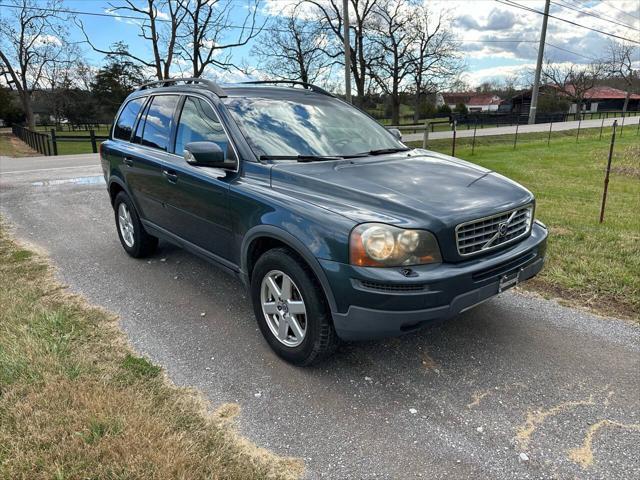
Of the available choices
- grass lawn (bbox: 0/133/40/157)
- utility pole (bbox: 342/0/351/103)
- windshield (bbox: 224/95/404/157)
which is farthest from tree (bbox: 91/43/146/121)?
windshield (bbox: 224/95/404/157)

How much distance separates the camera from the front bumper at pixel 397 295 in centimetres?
A: 255

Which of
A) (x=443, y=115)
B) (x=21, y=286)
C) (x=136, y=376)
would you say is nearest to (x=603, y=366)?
(x=136, y=376)

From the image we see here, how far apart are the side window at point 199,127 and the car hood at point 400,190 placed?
0.63 m

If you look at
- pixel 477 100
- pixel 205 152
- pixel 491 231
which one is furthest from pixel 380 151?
pixel 477 100

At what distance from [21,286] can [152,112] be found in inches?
81.5

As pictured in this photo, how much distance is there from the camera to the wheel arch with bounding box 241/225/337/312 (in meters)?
2.72

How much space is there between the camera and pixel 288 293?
305 centimetres

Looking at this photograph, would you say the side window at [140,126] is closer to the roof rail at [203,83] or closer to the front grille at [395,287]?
the roof rail at [203,83]

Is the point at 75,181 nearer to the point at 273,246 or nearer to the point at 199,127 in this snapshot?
the point at 199,127

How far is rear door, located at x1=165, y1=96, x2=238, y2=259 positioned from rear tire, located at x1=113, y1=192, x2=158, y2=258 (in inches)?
39.0

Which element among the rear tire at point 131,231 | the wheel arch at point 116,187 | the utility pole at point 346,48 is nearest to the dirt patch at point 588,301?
the rear tire at point 131,231

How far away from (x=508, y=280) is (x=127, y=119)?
14.0 ft

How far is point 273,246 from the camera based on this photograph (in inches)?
126

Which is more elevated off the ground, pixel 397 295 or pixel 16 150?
pixel 397 295
